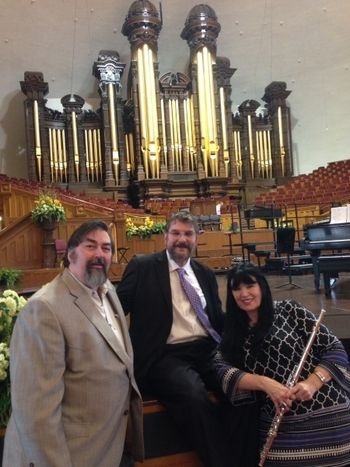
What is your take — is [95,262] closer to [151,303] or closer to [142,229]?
[151,303]

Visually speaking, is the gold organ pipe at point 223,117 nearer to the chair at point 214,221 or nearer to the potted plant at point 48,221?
the chair at point 214,221

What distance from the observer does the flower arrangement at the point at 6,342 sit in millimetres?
1865

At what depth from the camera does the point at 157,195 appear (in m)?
12.6

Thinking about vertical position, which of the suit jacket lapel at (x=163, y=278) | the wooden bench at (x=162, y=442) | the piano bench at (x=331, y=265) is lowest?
the wooden bench at (x=162, y=442)

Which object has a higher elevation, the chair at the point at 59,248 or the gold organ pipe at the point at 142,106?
the gold organ pipe at the point at 142,106

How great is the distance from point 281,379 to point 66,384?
90 centimetres

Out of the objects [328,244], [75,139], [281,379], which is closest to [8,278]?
[328,244]

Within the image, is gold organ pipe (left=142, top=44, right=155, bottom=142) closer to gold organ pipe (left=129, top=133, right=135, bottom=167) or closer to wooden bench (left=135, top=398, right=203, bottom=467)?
gold organ pipe (left=129, top=133, right=135, bottom=167)

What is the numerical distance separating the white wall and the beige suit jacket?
1305cm

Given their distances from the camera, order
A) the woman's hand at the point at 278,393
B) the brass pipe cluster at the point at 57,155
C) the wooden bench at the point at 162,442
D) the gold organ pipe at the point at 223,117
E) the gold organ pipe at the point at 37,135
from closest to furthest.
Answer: the woman's hand at the point at 278,393, the wooden bench at the point at 162,442, the gold organ pipe at the point at 37,135, the brass pipe cluster at the point at 57,155, the gold organ pipe at the point at 223,117

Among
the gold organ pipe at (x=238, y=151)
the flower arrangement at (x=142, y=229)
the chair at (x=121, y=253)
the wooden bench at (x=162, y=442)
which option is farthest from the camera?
the gold organ pipe at (x=238, y=151)

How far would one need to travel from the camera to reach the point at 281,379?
5.98 feet

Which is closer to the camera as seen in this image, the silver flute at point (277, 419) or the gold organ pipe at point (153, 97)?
the silver flute at point (277, 419)

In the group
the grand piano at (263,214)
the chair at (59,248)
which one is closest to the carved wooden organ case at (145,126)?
the chair at (59,248)
